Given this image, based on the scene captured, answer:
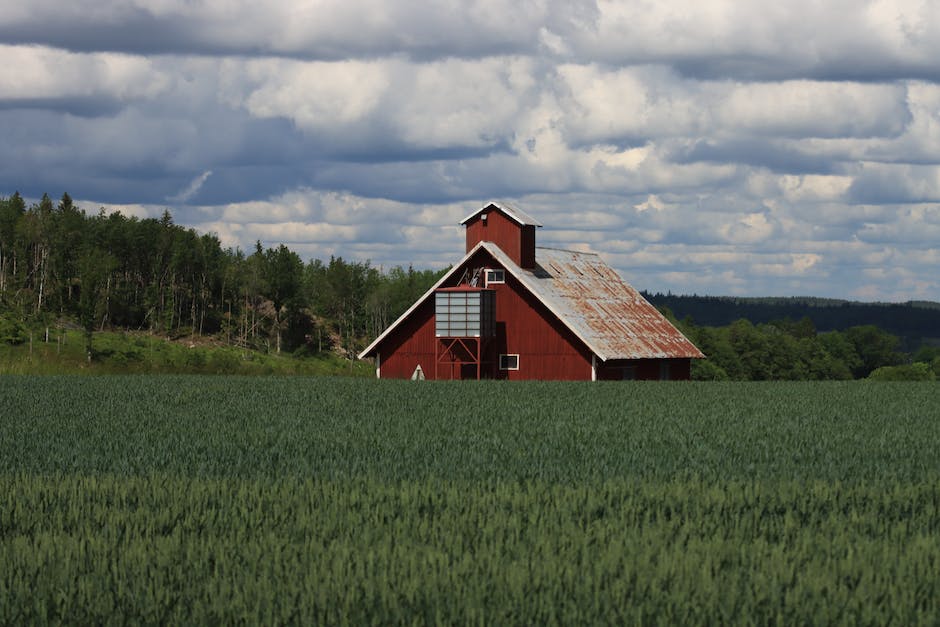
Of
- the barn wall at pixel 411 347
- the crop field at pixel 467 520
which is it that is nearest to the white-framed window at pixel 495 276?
the barn wall at pixel 411 347

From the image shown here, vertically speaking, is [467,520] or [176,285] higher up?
[176,285]

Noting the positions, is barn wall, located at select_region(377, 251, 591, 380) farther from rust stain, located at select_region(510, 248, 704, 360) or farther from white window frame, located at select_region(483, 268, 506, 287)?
rust stain, located at select_region(510, 248, 704, 360)

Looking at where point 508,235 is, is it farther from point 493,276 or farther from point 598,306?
point 598,306

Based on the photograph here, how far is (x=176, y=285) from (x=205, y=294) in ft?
12.6

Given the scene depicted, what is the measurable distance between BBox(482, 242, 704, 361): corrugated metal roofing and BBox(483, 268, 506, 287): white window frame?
2.16ft

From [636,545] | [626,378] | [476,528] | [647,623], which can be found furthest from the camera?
[626,378]

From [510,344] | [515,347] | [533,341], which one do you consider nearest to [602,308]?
[533,341]

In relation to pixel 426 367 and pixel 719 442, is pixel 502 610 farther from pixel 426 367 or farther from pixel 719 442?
pixel 426 367

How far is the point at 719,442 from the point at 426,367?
3329cm

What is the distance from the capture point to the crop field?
11.0 meters

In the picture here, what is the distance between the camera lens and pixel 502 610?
10586mm

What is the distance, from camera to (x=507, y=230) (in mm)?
58000

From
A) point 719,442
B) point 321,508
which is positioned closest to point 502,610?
point 321,508

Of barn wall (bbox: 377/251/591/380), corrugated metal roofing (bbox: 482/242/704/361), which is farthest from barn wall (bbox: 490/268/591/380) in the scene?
corrugated metal roofing (bbox: 482/242/704/361)
